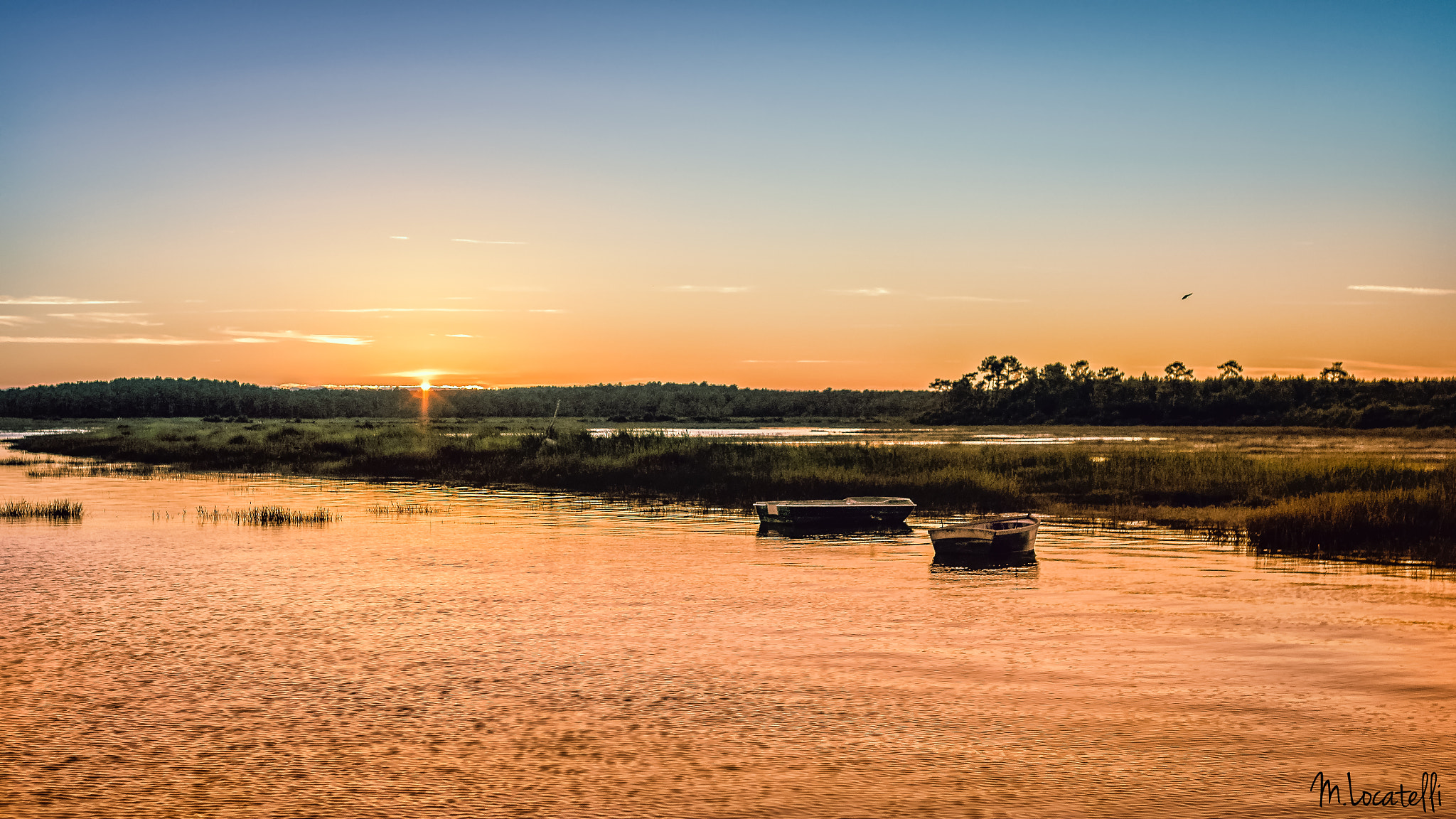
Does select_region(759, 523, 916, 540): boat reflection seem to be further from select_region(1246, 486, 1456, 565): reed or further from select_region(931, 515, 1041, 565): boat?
select_region(1246, 486, 1456, 565): reed

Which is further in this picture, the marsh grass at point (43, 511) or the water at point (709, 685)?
the marsh grass at point (43, 511)

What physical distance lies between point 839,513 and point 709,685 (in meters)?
19.1

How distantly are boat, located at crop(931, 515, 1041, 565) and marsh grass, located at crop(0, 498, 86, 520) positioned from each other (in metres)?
28.1

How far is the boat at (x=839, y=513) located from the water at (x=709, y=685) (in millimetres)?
5775

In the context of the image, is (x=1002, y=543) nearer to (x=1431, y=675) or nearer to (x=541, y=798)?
(x=1431, y=675)

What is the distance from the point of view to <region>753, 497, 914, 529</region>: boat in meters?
33.3

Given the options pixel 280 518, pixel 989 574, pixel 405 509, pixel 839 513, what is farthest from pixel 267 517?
pixel 989 574

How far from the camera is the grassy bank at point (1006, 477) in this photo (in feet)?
98.2

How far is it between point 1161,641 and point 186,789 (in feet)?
45.3
